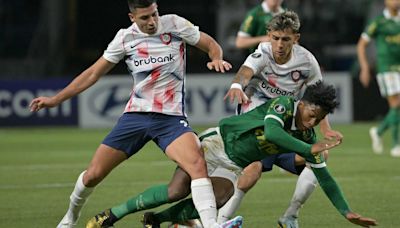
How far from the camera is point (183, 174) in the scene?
849cm

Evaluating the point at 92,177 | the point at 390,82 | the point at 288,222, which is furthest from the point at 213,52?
the point at 390,82

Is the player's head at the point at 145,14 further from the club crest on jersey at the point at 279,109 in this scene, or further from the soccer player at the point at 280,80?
the club crest on jersey at the point at 279,109

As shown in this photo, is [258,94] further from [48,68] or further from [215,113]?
[48,68]

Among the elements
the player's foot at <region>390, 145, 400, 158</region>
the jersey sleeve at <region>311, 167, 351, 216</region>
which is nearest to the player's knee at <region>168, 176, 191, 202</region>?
the jersey sleeve at <region>311, 167, 351, 216</region>

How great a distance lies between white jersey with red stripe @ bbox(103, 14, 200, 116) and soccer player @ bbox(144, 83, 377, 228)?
0.43 m

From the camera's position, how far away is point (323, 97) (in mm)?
7902

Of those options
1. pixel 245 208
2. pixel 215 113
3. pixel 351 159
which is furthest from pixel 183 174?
pixel 215 113

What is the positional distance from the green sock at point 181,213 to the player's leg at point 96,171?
56cm

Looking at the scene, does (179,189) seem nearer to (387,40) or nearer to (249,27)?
(249,27)

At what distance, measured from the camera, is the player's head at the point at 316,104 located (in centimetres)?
792

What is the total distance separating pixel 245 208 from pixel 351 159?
212 inches

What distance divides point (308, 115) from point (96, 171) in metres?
1.81

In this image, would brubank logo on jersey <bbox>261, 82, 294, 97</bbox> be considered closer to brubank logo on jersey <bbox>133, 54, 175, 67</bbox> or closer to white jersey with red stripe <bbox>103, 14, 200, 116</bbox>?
white jersey with red stripe <bbox>103, 14, 200, 116</bbox>

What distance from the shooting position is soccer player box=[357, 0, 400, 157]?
16.5 meters
